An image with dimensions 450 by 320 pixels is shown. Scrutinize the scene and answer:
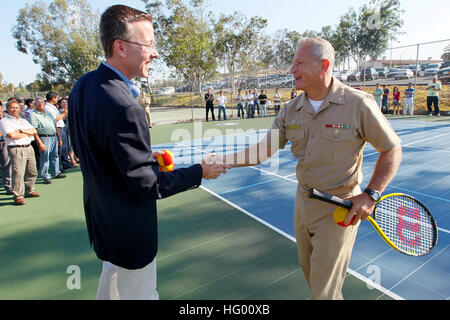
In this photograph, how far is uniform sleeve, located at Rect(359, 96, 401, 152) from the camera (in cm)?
198

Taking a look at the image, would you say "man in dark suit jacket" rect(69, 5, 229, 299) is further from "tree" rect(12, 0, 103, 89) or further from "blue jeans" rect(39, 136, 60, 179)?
"tree" rect(12, 0, 103, 89)

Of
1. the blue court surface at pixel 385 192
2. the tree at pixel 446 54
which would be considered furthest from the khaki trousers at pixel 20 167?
the tree at pixel 446 54

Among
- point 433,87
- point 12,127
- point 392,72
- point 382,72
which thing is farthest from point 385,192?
point 392,72

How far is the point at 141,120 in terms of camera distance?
1.50 m

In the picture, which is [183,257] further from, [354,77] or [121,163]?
[354,77]

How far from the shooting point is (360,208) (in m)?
1.90

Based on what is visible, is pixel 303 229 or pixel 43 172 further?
pixel 43 172

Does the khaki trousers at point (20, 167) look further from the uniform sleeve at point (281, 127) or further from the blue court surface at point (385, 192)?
the uniform sleeve at point (281, 127)

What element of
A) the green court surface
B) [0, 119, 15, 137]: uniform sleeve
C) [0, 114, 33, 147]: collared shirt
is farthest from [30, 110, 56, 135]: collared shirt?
the green court surface

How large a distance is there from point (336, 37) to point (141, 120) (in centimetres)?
4415

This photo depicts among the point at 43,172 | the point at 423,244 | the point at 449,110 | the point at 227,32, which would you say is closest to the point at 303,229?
the point at 423,244

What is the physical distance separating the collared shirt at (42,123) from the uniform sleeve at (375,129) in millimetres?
7407

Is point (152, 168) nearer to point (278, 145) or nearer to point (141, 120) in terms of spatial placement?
point (141, 120)

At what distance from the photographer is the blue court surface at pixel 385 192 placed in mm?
3082
